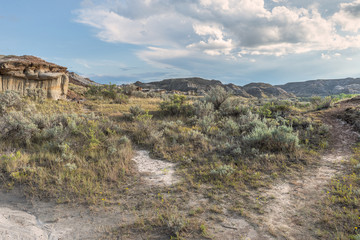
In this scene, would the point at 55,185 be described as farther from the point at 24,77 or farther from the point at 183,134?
the point at 24,77

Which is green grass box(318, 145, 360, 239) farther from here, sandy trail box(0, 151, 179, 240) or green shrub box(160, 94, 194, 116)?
green shrub box(160, 94, 194, 116)

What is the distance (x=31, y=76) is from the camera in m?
12.6

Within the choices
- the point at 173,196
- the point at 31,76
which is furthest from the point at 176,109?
the point at 31,76

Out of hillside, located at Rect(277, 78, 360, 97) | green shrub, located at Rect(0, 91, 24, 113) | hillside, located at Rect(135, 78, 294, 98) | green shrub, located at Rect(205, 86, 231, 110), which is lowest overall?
green shrub, located at Rect(0, 91, 24, 113)

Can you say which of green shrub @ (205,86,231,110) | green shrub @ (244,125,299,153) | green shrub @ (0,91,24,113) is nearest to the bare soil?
green shrub @ (244,125,299,153)

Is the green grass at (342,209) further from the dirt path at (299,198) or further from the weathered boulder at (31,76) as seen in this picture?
the weathered boulder at (31,76)

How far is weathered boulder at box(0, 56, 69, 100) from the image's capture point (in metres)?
11.8

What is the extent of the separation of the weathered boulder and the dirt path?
14.9m

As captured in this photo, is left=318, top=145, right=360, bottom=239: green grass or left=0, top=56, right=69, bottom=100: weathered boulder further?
left=0, top=56, right=69, bottom=100: weathered boulder

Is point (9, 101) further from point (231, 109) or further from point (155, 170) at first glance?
point (231, 109)

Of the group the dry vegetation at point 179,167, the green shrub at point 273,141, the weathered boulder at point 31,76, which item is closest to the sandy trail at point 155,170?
the dry vegetation at point 179,167

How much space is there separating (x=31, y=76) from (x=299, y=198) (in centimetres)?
1563

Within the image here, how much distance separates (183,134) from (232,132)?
2.31m

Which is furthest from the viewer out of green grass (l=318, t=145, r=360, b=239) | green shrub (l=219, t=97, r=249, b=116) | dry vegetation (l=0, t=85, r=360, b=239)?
green shrub (l=219, t=97, r=249, b=116)
